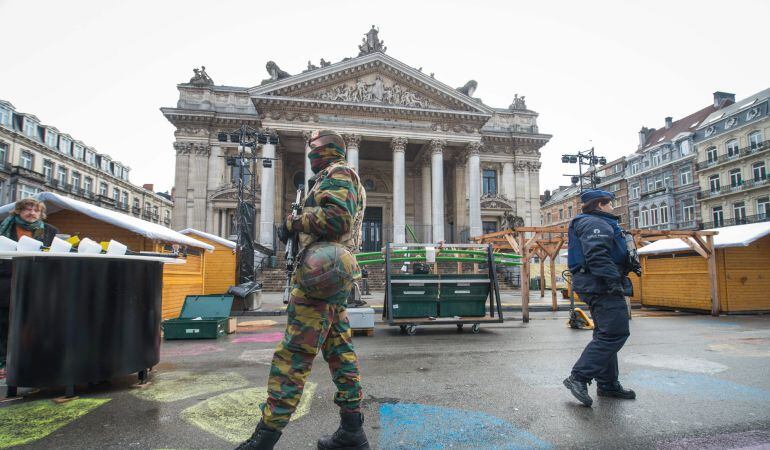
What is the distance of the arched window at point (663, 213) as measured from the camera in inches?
1838

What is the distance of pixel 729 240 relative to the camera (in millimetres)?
12375

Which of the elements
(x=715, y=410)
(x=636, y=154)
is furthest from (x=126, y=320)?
(x=636, y=154)

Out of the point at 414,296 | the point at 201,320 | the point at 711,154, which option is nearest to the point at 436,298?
the point at 414,296

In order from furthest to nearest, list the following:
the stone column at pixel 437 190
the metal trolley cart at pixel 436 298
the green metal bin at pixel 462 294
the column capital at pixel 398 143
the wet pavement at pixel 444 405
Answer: the column capital at pixel 398 143 < the stone column at pixel 437 190 < the green metal bin at pixel 462 294 < the metal trolley cart at pixel 436 298 < the wet pavement at pixel 444 405

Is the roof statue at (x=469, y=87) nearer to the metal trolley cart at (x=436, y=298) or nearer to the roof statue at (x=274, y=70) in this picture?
the roof statue at (x=274, y=70)

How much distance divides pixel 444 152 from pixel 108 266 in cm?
3143

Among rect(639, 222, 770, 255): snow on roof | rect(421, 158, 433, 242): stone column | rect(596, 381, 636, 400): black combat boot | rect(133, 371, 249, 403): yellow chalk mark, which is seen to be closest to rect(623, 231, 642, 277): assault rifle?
rect(596, 381, 636, 400): black combat boot

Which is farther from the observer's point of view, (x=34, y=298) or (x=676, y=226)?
(x=676, y=226)

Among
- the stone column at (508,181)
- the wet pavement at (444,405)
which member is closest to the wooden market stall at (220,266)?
the wet pavement at (444,405)

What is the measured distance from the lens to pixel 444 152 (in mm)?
33688

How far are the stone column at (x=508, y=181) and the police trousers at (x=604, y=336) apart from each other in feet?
106

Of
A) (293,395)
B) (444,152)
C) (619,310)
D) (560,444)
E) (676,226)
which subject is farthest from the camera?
(676,226)

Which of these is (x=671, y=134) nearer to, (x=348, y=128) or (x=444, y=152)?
(x=444, y=152)

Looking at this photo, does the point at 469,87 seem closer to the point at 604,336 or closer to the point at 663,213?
the point at 663,213
